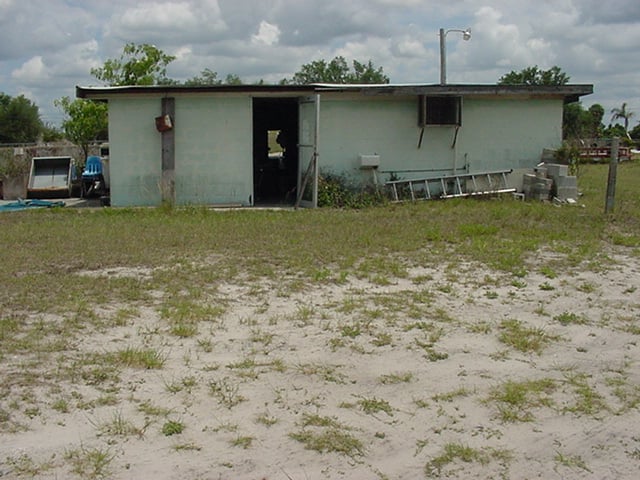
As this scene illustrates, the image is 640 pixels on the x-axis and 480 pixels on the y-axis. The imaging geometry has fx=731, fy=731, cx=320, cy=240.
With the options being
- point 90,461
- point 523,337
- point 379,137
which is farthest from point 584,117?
point 90,461

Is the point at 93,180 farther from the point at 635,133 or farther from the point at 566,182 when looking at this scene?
the point at 635,133

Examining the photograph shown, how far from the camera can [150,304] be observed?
6770mm

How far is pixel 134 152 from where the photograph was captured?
49.9ft

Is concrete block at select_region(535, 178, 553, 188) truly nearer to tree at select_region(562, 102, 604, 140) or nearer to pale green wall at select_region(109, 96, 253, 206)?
pale green wall at select_region(109, 96, 253, 206)

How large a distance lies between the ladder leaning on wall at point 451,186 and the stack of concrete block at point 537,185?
1.02ft

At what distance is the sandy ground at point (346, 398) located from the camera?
155 inches

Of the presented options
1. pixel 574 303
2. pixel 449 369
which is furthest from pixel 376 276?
pixel 449 369

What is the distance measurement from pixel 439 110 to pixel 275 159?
296 inches

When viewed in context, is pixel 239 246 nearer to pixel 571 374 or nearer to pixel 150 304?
pixel 150 304

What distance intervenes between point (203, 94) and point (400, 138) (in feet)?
14.2

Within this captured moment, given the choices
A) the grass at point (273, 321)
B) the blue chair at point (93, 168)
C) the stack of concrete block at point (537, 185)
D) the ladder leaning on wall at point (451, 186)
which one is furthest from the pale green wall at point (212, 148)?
the stack of concrete block at point (537, 185)

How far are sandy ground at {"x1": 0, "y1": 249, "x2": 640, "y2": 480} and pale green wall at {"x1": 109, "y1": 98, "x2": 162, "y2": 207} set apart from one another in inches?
353

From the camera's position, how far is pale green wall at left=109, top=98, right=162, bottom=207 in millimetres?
15094

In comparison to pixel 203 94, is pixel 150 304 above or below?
below
